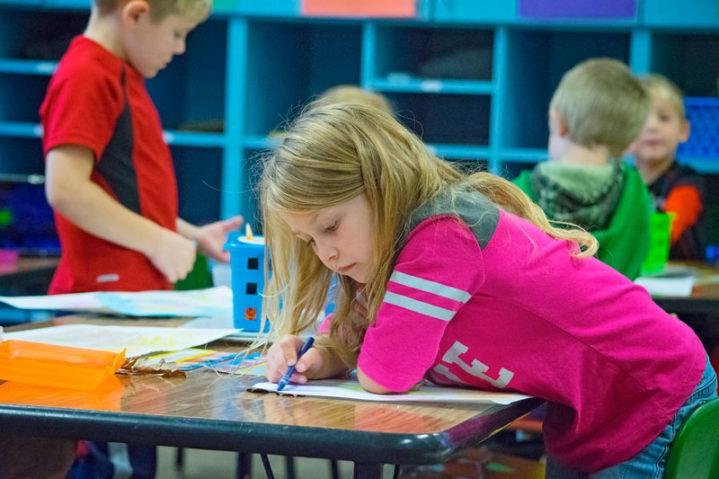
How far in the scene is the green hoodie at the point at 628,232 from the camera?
8.30 feet

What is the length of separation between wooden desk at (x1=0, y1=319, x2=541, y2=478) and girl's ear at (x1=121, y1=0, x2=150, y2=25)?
3.94 ft

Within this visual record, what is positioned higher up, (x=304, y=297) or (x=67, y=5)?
(x=67, y=5)

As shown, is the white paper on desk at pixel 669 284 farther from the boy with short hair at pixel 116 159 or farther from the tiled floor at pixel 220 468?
the tiled floor at pixel 220 468

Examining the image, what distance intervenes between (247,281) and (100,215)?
55 cm

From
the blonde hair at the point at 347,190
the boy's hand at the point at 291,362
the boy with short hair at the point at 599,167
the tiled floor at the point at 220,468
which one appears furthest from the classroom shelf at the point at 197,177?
the boy's hand at the point at 291,362

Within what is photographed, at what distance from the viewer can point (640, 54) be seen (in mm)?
4184

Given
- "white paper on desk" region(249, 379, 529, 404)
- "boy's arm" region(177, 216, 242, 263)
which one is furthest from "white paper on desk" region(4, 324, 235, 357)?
"boy's arm" region(177, 216, 242, 263)

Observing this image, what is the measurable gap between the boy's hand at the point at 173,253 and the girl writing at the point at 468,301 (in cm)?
76

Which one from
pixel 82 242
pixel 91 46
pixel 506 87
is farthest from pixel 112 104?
pixel 506 87

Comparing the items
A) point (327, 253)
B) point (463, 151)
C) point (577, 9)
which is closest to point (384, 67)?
point (463, 151)

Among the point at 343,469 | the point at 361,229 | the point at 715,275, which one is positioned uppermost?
the point at 361,229

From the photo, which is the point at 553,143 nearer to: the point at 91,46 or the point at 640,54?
the point at 91,46

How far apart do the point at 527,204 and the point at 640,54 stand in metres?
2.90

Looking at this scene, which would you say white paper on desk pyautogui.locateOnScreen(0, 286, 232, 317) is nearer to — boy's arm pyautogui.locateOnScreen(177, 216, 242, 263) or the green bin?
boy's arm pyautogui.locateOnScreen(177, 216, 242, 263)
